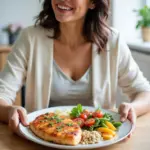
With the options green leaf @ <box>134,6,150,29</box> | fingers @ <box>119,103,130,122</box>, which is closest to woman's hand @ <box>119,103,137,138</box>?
fingers @ <box>119,103,130,122</box>

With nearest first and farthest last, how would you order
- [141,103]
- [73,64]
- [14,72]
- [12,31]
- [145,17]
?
1. [141,103]
2. [14,72]
3. [73,64]
4. [145,17]
5. [12,31]

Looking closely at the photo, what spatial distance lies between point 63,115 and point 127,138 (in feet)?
0.85

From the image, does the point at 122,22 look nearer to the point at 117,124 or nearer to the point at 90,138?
the point at 117,124

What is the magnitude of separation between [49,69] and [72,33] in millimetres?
229

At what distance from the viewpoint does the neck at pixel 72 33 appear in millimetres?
1577

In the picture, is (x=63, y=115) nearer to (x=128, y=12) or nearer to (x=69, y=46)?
(x=69, y=46)

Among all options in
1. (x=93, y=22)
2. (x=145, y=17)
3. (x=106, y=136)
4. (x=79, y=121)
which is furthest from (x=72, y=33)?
(x=145, y=17)

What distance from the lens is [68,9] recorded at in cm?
144

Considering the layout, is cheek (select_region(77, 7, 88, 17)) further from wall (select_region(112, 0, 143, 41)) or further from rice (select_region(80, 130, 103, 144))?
wall (select_region(112, 0, 143, 41))

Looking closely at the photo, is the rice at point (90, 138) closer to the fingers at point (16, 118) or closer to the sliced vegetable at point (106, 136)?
the sliced vegetable at point (106, 136)

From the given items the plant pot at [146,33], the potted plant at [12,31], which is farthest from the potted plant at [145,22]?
the potted plant at [12,31]

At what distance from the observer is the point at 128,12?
9.09 feet

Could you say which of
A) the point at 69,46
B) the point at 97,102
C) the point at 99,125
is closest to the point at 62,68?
the point at 69,46

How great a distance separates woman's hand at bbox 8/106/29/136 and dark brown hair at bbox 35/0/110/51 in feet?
1.84
